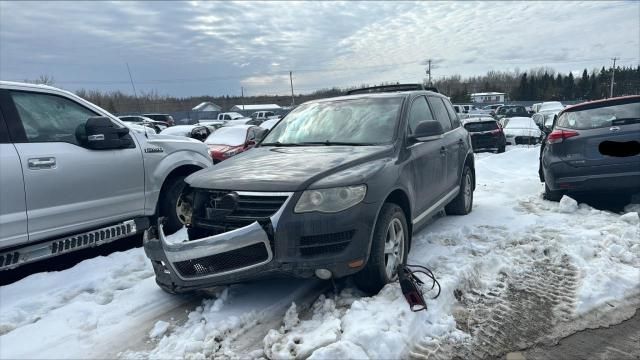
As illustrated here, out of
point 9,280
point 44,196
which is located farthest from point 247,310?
point 9,280

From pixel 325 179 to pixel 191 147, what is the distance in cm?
313

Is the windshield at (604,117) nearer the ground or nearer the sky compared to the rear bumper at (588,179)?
nearer the sky

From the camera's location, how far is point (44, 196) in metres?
4.04

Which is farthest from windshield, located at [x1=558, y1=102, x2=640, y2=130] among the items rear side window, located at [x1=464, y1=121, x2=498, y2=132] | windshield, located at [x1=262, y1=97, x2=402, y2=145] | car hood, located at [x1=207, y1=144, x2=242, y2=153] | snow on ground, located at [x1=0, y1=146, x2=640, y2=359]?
rear side window, located at [x1=464, y1=121, x2=498, y2=132]

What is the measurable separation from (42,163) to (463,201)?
5.12 meters

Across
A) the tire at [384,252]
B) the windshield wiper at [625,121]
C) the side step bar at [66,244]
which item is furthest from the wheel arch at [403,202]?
the windshield wiper at [625,121]

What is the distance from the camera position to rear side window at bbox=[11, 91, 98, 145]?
4.14 meters

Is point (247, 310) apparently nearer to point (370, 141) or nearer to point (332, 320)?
point (332, 320)

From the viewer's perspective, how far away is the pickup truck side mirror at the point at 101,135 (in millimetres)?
4482

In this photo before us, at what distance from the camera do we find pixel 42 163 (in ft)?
13.2

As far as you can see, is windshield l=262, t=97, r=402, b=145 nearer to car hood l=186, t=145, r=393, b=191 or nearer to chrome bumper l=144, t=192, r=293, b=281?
car hood l=186, t=145, r=393, b=191

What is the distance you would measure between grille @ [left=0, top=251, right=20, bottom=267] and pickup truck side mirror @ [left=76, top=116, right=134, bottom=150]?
124 centimetres

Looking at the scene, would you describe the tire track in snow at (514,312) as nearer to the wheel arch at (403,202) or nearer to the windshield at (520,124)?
the wheel arch at (403,202)

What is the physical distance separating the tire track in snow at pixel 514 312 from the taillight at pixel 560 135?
2609 mm
